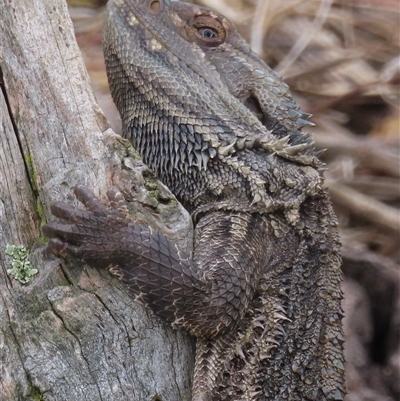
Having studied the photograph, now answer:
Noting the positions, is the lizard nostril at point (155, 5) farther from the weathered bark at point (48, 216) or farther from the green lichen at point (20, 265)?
the green lichen at point (20, 265)

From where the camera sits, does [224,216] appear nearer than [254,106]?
Yes

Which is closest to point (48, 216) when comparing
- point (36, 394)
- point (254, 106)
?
point (36, 394)

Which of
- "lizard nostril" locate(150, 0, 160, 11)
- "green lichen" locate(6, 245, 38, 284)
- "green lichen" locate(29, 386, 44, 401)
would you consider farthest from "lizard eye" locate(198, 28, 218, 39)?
"green lichen" locate(29, 386, 44, 401)

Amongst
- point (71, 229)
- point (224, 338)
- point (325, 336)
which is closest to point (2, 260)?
point (71, 229)

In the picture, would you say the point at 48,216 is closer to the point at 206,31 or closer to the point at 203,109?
the point at 203,109

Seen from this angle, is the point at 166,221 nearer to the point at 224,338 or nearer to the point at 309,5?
the point at 224,338

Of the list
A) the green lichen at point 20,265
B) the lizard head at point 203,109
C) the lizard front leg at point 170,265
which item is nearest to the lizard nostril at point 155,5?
the lizard head at point 203,109

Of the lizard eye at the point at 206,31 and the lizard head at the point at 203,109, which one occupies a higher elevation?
the lizard eye at the point at 206,31
